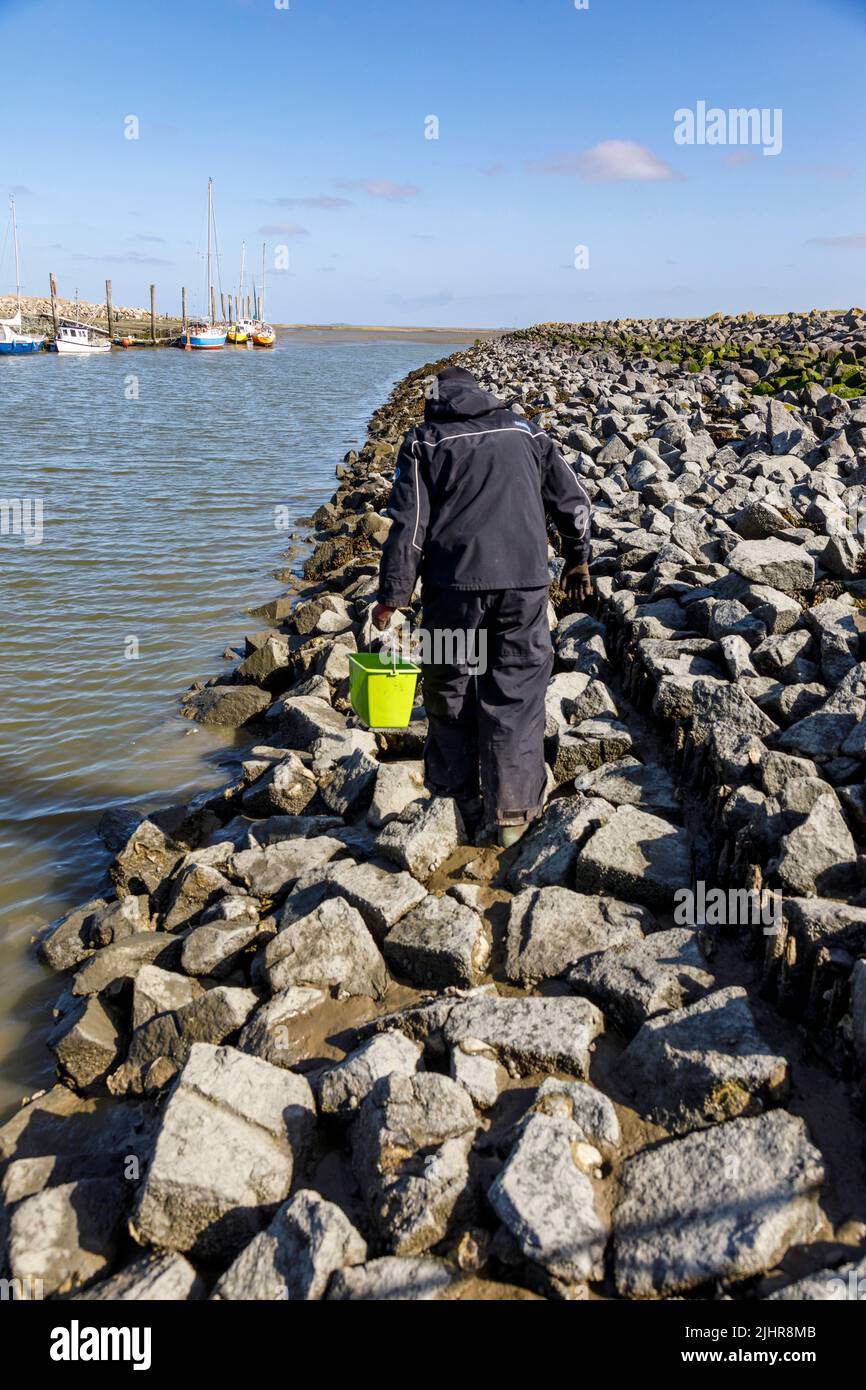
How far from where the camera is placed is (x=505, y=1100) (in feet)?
9.45

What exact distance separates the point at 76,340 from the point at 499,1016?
65.7 meters

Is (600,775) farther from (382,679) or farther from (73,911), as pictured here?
(73,911)

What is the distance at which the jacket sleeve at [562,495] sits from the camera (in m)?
4.20

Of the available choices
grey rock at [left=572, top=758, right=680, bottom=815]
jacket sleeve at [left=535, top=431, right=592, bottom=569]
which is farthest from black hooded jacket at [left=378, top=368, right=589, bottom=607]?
grey rock at [left=572, top=758, right=680, bottom=815]

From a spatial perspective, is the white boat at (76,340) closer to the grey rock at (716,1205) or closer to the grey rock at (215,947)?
the grey rock at (215,947)

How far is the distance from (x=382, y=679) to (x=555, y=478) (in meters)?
1.39

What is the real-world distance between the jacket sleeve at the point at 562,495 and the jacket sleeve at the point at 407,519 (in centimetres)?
59

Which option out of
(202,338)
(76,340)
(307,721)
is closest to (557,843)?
(307,721)

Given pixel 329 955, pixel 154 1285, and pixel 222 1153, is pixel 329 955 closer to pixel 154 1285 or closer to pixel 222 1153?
pixel 222 1153

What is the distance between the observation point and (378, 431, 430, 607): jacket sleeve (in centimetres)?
396

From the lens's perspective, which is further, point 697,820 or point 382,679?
point 382,679
